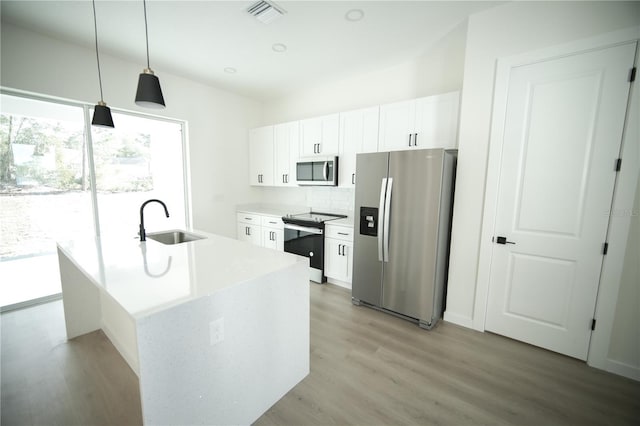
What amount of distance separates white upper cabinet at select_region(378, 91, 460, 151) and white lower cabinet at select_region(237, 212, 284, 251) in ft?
6.54

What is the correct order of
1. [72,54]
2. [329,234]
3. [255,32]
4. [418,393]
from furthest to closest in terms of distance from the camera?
[329,234] < [72,54] < [255,32] < [418,393]

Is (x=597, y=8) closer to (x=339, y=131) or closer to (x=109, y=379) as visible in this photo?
(x=339, y=131)

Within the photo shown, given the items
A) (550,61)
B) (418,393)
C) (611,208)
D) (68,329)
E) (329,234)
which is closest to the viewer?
(418,393)

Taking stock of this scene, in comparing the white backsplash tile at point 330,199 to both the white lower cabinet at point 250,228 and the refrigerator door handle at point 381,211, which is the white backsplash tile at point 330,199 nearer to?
the white lower cabinet at point 250,228

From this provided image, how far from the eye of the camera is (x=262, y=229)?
4.31 m

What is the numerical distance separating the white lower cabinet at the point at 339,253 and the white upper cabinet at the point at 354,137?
27.4 inches

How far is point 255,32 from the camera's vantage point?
2.60 metres

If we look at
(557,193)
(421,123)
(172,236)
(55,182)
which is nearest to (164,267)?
(172,236)

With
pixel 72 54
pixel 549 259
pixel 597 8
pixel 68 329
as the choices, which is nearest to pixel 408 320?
pixel 549 259

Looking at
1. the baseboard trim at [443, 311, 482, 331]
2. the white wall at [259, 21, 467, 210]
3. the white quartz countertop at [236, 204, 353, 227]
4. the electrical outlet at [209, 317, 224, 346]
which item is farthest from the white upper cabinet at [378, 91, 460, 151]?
the electrical outlet at [209, 317, 224, 346]

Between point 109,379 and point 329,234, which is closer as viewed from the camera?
point 109,379

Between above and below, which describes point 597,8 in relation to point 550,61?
above

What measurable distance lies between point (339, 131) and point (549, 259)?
2.69 metres

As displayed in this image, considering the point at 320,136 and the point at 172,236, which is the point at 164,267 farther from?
the point at 320,136
